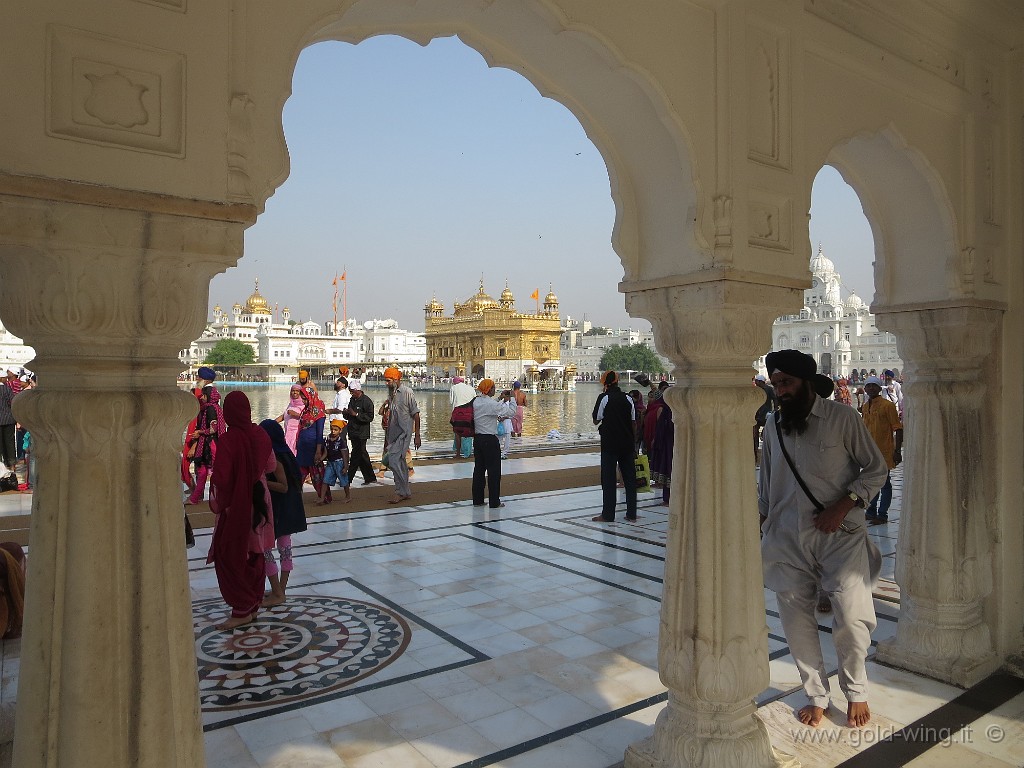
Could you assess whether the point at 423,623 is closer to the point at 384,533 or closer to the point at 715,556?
the point at 715,556

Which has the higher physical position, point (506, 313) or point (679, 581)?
point (506, 313)

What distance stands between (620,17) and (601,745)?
7.32 feet

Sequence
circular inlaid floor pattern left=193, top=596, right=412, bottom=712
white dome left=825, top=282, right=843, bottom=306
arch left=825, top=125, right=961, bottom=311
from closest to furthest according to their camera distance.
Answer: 1. circular inlaid floor pattern left=193, top=596, right=412, bottom=712
2. arch left=825, top=125, right=961, bottom=311
3. white dome left=825, top=282, right=843, bottom=306

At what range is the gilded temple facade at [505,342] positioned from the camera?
52844 millimetres

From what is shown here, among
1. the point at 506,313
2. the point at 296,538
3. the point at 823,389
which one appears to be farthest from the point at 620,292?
the point at 506,313

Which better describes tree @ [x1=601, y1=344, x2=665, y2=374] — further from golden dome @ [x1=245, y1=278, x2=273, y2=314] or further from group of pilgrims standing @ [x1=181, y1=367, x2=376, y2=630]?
group of pilgrims standing @ [x1=181, y1=367, x2=376, y2=630]

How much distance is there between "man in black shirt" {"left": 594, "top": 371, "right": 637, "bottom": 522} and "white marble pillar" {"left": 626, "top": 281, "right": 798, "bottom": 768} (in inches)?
147

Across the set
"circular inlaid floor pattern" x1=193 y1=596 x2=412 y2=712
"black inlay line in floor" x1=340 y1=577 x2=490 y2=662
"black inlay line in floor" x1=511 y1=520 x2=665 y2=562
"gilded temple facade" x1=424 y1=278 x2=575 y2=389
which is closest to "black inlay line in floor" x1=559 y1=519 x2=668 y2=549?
"black inlay line in floor" x1=511 y1=520 x2=665 y2=562

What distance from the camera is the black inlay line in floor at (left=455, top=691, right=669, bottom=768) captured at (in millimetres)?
2359

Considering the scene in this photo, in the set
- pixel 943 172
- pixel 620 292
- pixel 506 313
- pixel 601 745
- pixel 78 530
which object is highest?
pixel 506 313

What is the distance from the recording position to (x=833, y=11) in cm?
257

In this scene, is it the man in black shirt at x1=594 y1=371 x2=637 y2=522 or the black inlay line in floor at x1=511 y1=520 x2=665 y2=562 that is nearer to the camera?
the black inlay line in floor at x1=511 y1=520 x2=665 y2=562

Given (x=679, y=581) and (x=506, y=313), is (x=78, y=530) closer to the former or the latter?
(x=679, y=581)

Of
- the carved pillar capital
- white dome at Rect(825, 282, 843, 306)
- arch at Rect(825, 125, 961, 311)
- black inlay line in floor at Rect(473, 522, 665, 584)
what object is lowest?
black inlay line in floor at Rect(473, 522, 665, 584)
